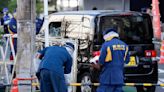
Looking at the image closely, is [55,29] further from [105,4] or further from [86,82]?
[105,4]

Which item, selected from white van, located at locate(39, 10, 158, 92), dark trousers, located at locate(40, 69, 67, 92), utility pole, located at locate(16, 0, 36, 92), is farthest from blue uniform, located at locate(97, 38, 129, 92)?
white van, located at locate(39, 10, 158, 92)

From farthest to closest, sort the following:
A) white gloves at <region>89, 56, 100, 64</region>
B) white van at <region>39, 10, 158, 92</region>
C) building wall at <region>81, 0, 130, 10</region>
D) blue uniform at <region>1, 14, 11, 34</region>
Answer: building wall at <region>81, 0, 130, 10</region>
blue uniform at <region>1, 14, 11, 34</region>
white van at <region>39, 10, 158, 92</region>
white gloves at <region>89, 56, 100, 64</region>

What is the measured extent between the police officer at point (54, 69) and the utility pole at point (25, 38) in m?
0.62

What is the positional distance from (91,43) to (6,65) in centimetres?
219

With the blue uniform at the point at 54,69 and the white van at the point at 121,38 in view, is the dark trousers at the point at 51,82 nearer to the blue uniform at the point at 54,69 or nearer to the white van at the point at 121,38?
the blue uniform at the point at 54,69

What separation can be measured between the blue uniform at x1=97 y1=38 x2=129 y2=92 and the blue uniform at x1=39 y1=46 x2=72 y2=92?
3.44 ft

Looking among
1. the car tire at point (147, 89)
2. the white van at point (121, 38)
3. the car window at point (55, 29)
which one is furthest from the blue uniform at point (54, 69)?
the car window at point (55, 29)

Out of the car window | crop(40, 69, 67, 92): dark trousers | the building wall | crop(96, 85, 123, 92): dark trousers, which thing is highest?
the building wall

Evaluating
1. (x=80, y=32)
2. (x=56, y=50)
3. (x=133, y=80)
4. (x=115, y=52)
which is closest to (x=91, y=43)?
(x=80, y=32)

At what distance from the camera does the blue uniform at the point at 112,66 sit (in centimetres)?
962

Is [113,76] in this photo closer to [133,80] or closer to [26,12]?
[26,12]

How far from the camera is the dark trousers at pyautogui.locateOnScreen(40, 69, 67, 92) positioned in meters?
8.59

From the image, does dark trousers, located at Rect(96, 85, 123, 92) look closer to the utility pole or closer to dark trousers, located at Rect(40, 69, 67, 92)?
dark trousers, located at Rect(40, 69, 67, 92)

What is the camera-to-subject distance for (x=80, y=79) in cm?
1234
